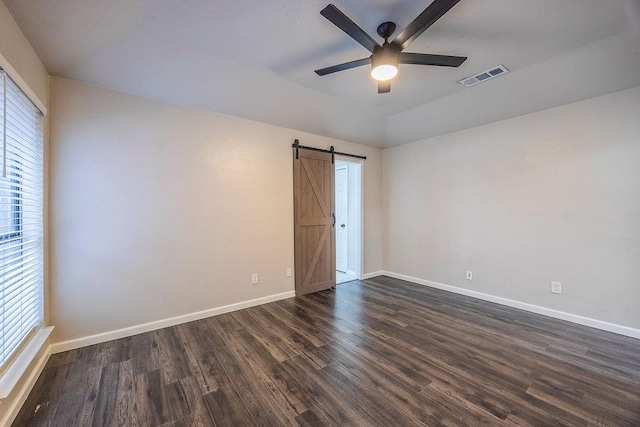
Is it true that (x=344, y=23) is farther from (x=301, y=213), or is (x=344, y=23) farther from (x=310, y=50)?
(x=301, y=213)

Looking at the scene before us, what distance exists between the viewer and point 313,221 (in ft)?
13.5

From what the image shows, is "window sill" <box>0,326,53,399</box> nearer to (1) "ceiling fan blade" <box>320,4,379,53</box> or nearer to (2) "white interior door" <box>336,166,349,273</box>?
(1) "ceiling fan blade" <box>320,4,379,53</box>

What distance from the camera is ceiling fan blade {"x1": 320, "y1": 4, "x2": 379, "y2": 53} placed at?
1578 mm

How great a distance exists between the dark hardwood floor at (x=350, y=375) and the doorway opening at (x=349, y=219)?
71.7 inches

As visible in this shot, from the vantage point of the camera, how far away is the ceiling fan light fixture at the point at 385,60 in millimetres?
1940

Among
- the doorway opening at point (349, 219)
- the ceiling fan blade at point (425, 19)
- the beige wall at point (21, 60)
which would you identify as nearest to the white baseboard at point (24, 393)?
the beige wall at point (21, 60)

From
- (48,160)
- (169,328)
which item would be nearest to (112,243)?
(48,160)

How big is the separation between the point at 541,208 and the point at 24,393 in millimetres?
5200

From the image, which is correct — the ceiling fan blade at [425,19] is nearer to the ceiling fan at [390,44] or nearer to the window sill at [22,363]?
the ceiling fan at [390,44]

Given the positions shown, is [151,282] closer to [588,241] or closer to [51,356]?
[51,356]

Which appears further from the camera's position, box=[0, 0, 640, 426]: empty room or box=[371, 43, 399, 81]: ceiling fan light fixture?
box=[371, 43, 399, 81]: ceiling fan light fixture

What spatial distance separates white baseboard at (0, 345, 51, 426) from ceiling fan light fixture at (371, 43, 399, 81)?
11.1ft

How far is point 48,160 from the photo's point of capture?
2.33 m

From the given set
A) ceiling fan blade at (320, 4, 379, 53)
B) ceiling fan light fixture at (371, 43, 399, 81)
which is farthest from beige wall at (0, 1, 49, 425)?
ceiling fan light fixture at (371, 43, 399, 81)
